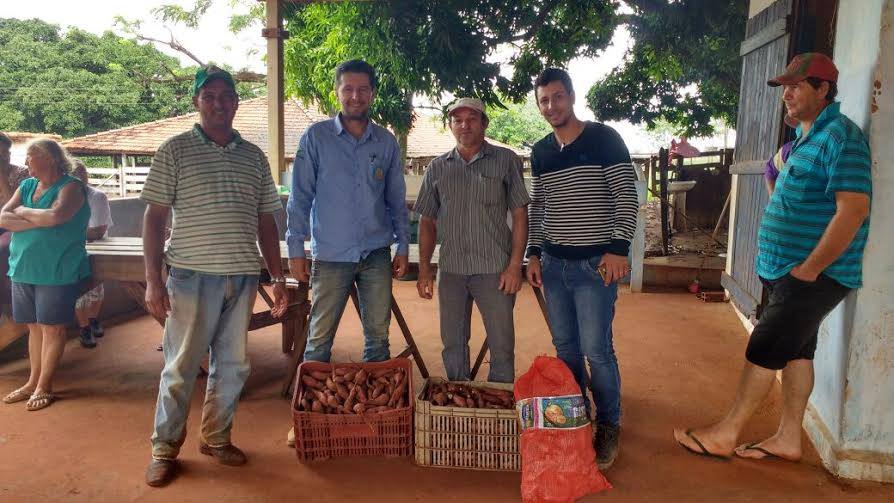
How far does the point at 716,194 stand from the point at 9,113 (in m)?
23.0

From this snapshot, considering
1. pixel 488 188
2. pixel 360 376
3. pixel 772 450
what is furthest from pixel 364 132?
pixel 772 450

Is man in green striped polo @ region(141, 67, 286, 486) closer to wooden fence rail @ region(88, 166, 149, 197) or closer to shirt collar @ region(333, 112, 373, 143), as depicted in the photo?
shirt collar @ region(333, 112, 373, 143)

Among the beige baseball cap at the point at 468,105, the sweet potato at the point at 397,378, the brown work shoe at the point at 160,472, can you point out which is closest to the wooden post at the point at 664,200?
the beige baseball cap at the point at 468,105

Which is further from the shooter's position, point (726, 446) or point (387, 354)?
point (387, 354)

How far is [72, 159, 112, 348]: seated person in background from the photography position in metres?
4.71

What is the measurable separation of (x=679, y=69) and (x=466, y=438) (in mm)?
10575

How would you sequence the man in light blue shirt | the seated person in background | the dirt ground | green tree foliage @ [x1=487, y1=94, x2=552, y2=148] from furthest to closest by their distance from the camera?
green tree foliage @ [x1=487, y1=94, x2=552, y2=148] < the seated person in background < the man in light blue shirt < the dirt ground

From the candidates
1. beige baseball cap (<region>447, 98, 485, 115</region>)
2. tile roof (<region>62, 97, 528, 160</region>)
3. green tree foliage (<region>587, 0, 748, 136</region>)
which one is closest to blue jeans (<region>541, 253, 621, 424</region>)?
beige baseball cap (<region>447, 98, 485, 115</region>)

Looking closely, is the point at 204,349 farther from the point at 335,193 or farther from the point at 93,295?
the point at 93,295

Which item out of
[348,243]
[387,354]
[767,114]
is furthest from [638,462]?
[767,114]

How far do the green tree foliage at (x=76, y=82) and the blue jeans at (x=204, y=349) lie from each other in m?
20.5

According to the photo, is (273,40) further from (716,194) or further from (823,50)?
(716,194)

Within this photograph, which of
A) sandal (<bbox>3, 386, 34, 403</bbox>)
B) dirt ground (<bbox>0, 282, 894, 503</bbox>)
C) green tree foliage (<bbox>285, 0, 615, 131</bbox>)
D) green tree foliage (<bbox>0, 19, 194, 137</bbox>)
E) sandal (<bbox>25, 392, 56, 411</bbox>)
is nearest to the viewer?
dirt ground (<bbox>0, 282, 894, 503</bbox>)

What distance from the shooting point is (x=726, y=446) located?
120 inches
